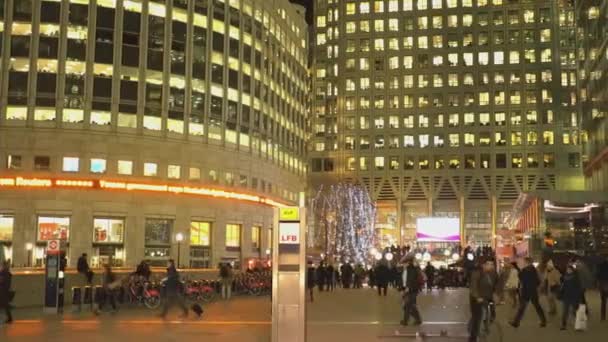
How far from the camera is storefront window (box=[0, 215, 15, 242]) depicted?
51688 mm

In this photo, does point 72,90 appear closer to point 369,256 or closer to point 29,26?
point 29,26

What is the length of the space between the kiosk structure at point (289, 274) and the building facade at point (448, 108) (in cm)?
9418

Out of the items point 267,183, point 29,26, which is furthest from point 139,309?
point 267,183

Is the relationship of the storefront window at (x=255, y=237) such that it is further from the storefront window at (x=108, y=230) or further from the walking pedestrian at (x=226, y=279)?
the walking pedestrian at (x=226, y=279)

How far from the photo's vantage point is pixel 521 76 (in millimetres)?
107375

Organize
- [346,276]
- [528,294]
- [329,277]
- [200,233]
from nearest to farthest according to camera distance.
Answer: [528,294], [329,277], [346,276], [200,233]

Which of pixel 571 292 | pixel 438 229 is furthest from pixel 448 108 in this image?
pixel 571 292

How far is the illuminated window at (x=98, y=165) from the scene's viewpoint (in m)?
54.1

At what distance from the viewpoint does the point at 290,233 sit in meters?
13.5

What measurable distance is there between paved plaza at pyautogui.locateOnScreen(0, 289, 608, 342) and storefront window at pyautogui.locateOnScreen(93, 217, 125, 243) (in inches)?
1156

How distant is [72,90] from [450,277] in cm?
3044

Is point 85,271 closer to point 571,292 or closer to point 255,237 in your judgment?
point 571,292

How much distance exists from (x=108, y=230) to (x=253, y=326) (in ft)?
125

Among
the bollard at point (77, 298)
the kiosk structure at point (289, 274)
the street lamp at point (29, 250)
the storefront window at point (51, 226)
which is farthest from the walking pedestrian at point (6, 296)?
the street lamp at point (29, 250)
